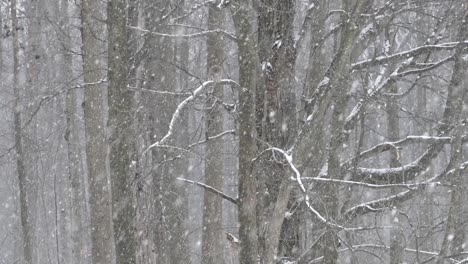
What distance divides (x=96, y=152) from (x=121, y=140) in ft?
13.8

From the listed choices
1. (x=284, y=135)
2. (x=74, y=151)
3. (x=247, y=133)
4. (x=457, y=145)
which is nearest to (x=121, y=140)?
(x=247, y=133)

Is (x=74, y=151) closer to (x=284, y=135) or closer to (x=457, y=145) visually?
(x=284, y=135)

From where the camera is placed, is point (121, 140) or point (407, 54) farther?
point (407, 54)

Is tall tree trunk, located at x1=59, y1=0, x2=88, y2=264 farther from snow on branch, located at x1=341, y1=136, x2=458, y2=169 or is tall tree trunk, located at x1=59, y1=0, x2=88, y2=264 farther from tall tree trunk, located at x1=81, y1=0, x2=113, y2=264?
snow on branch, located at x1=341, y1=136, x2=458, y2=169

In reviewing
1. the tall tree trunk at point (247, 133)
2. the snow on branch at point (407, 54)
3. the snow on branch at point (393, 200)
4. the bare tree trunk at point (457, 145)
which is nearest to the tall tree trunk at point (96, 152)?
the snow on branch at point (393, 200)

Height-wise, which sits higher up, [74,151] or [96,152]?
[96,152]

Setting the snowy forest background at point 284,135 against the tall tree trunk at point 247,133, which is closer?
the tall tree trunk at point 247,133

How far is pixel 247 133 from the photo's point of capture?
7039 millimetres

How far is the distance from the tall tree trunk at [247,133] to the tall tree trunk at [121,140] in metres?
1.16

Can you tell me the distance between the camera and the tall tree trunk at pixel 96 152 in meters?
11.0

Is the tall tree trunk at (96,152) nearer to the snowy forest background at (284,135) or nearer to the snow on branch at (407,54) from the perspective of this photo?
the snowy forest background at (284,135)

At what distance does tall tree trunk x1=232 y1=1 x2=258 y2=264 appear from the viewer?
6.84m

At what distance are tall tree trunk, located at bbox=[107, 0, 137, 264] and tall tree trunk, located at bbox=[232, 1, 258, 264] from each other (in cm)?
116

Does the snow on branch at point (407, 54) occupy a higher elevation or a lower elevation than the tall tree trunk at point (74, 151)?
higher
